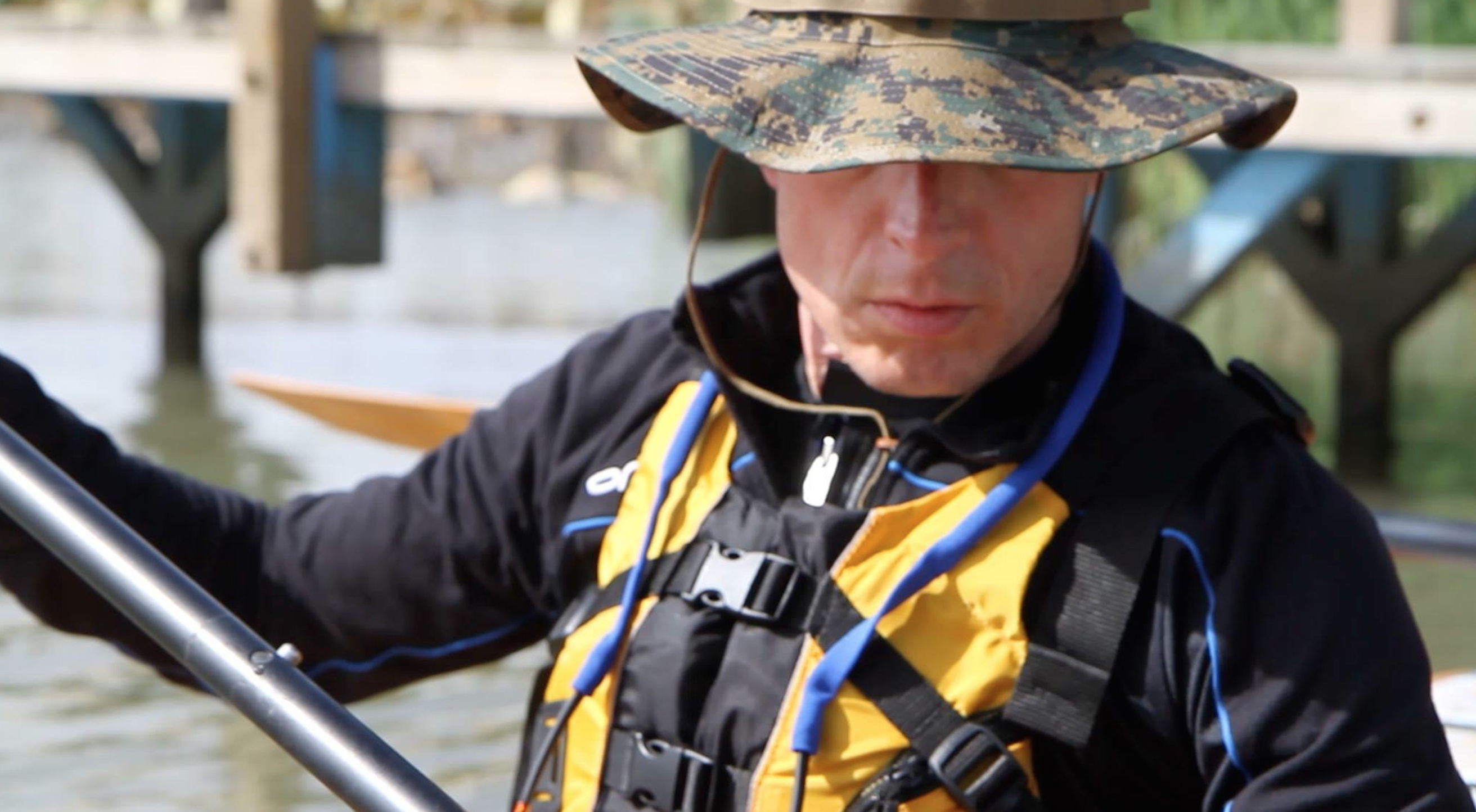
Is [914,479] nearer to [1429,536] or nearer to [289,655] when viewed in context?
[289,655]

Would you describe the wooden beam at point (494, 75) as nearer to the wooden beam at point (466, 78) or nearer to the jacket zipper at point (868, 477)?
the wooden beam at point (466, 78)

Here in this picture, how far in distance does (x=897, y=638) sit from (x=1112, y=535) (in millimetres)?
163

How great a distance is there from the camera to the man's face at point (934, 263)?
1.52 meters

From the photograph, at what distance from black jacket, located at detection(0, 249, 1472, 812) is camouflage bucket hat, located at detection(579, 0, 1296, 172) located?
0.18 m

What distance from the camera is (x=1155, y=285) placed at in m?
4.92

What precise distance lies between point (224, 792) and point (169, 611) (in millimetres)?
2013

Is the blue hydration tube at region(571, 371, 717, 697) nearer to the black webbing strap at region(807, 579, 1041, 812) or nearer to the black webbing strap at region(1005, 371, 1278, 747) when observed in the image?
the black webbing strap at region(807, 579, 1041, 812)

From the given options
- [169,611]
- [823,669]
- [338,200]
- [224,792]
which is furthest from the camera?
[338,200]

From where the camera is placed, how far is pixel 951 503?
1566 mm

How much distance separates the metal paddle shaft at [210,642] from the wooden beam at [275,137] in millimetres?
3974

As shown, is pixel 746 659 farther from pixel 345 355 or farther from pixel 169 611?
pixel 345 355

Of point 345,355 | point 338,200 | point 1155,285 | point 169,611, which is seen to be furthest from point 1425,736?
point 345,355

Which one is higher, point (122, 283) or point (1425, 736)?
point (1425, 736)

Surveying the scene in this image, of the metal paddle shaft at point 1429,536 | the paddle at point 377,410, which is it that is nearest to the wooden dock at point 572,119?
the paddle at point 377,410
